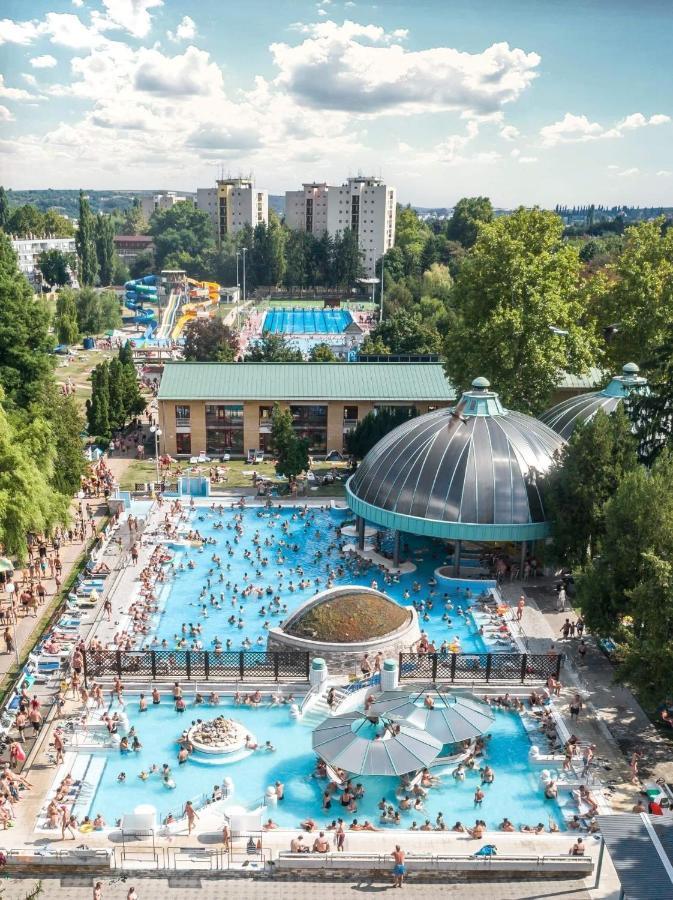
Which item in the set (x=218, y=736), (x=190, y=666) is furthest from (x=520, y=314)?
(x=218, y=736)

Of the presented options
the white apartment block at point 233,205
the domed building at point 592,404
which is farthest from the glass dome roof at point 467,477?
the white apartment block at point 233,205

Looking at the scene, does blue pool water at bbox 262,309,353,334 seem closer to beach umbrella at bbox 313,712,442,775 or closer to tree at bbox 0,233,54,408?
tree at bbox 0,233,54,408

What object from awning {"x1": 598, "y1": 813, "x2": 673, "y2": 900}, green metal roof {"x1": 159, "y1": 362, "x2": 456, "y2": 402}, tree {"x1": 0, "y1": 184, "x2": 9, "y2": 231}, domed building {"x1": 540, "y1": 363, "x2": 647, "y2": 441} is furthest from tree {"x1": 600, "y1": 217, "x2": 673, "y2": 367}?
tree {"x1": 0, "y1": 184, "x2": 9, "y2": 231}

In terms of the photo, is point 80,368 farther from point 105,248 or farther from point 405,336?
point 105,248

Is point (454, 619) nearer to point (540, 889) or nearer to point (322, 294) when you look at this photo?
point (540, 889)

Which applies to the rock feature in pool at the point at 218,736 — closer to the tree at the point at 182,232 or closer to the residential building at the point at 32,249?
the residential building at the point at 32,249
